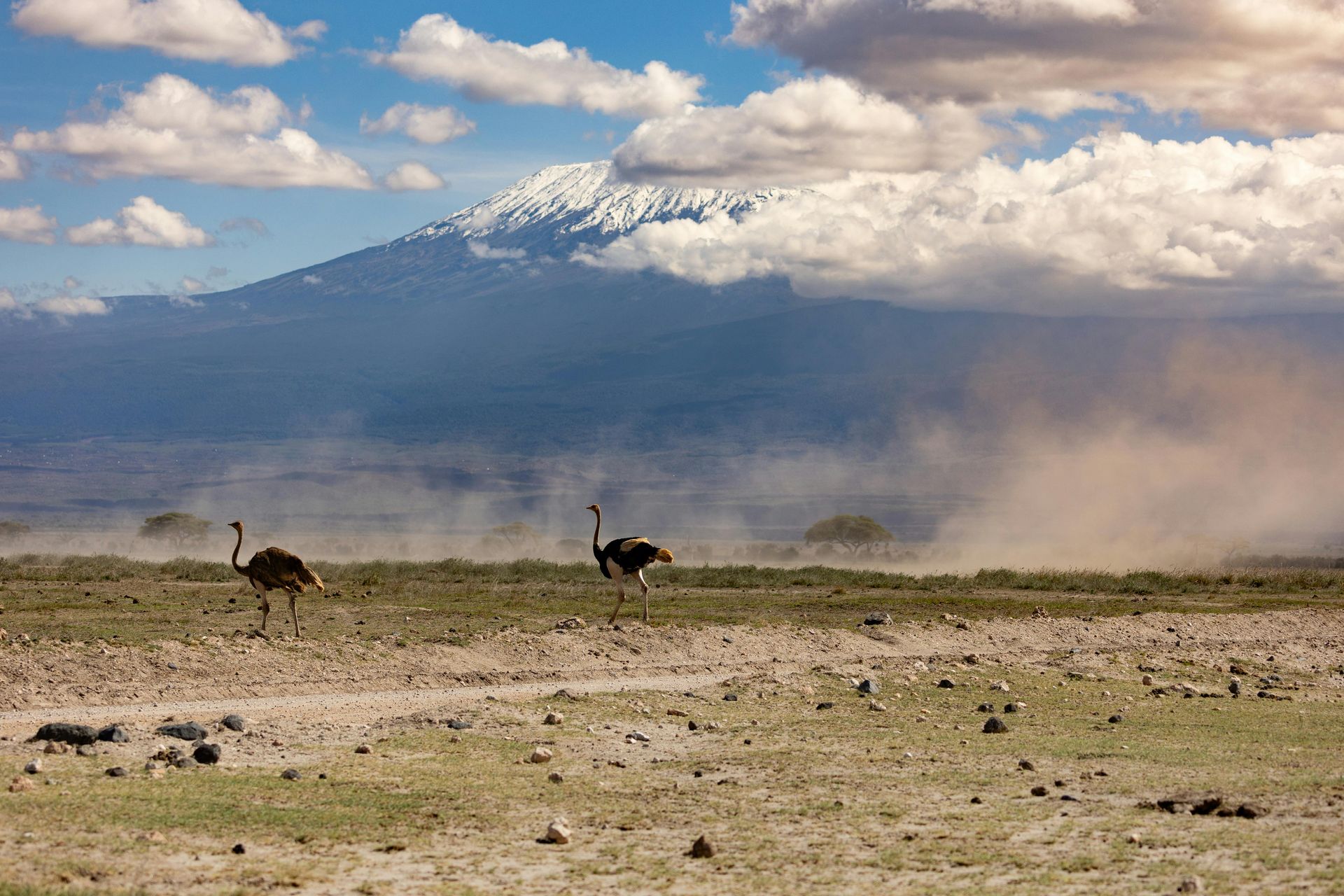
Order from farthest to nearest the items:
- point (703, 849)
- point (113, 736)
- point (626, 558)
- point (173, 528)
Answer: point (173, 528), point (626, 558), point (113, 736), point (703, 849)

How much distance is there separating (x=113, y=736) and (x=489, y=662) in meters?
7.86

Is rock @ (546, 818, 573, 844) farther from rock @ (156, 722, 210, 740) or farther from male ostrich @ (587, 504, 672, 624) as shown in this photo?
male ostrich @ (587, 504, 672, 624)

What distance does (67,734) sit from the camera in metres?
14.4

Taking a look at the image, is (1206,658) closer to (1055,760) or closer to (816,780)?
(1055,760)

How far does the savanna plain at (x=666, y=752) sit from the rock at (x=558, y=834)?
29mm

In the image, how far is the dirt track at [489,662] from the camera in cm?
1778

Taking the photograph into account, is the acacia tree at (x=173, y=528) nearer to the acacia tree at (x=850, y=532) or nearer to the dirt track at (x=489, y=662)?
the acacia tree at (x=850, y=532)

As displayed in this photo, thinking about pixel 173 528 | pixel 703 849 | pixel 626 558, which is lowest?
pixel 173 528

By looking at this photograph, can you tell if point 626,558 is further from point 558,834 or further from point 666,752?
point 558,834

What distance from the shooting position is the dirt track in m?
17.8

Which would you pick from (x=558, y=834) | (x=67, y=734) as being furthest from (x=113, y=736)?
(x=558, y=834)

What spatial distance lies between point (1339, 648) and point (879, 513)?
423 ft

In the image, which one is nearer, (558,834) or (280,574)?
(558,834)

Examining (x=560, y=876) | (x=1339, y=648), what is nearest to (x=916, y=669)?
(x=1339, y=648)
